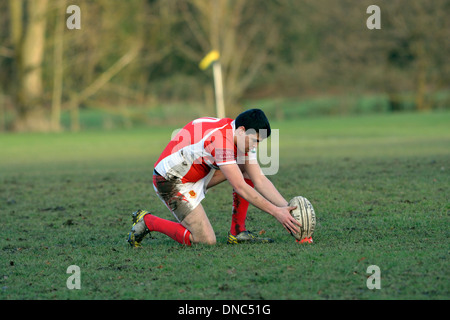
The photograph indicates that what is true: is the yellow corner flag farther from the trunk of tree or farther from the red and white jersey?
the red and white jersey

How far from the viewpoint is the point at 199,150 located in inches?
265

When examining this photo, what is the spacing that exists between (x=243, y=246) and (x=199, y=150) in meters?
1.07

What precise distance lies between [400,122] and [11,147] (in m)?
19.4

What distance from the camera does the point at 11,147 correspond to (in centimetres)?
2620

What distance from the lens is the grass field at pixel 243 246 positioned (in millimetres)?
5266

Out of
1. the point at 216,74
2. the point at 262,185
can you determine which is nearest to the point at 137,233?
the point at 262,185

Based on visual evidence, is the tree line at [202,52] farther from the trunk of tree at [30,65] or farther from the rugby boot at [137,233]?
the rugby boot at [137,233]

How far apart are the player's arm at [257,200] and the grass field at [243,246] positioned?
29 cm

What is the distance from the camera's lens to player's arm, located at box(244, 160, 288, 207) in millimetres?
6945

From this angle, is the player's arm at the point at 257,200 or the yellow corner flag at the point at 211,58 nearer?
the player's arm at the point at 257,200

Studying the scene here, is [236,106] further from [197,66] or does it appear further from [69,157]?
[69,157]

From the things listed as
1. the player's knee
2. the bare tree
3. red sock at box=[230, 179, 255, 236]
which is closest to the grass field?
the player's knee

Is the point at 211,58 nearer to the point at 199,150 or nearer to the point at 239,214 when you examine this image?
the point at 239,214

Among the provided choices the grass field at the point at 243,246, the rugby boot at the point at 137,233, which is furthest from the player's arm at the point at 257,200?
the rugby boot at the point at 137,233
